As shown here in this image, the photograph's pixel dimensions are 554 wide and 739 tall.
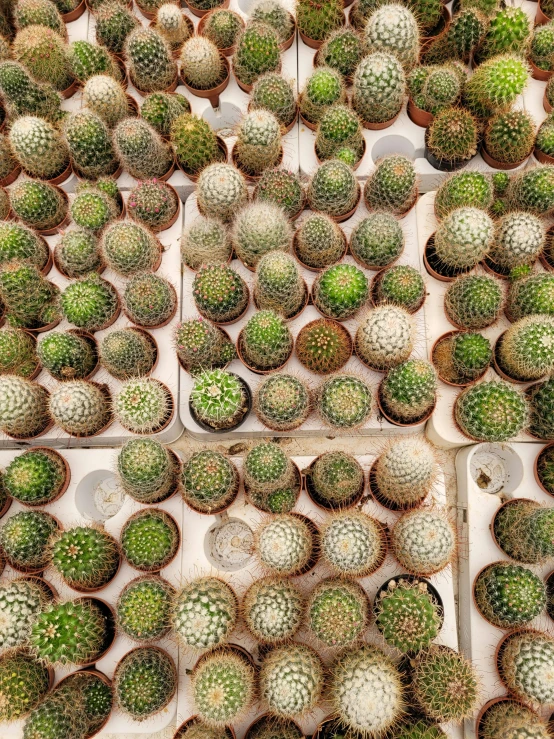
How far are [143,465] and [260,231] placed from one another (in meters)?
1.22

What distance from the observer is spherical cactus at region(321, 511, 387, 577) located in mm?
1947

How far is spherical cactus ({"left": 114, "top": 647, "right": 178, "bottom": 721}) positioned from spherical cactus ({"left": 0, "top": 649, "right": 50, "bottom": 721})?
315mm

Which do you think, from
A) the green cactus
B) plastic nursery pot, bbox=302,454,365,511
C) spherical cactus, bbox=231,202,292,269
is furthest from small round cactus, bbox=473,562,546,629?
spherical cactus, bbox=231,202,292,269

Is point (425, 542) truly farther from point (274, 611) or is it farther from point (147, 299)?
point (147, 299)

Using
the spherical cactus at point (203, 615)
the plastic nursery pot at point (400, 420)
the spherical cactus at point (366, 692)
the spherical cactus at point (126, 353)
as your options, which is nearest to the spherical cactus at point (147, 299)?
the spherical cactus at point (126, 353)

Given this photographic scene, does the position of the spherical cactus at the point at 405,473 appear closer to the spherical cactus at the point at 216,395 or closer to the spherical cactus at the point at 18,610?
the spherical cactus at the point at 216,395

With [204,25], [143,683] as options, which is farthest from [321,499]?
[204,25]

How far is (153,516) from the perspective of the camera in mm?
2305

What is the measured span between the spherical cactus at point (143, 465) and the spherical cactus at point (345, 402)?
749mm

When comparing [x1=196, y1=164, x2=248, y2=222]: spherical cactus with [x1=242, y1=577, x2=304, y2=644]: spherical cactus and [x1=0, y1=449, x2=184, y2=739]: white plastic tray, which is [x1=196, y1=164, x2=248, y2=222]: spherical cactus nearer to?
[x1=0, y1=449, x2=184, y2=739]: white plastic tray

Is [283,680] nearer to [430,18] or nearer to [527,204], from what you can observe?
[527,204]

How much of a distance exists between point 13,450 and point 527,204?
3081 mm

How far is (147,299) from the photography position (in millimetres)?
2455

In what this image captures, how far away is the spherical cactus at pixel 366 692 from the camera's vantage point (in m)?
1.73
